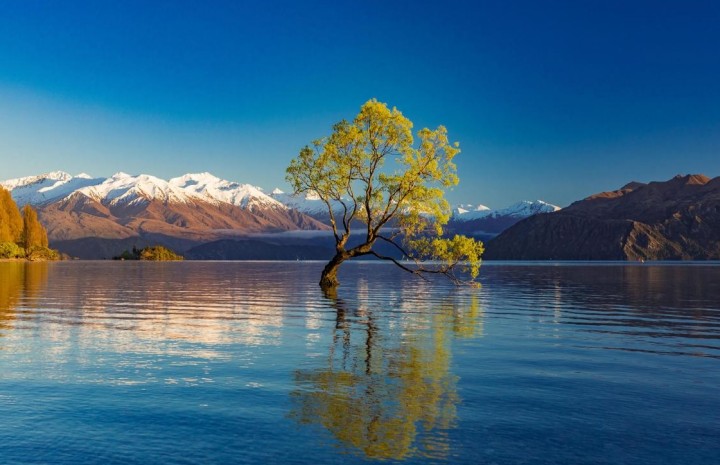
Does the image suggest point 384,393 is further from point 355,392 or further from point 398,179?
point 398,179

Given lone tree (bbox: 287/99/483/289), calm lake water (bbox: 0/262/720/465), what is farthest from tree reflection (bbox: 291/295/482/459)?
lone tree (bbox: 287/99/483/289)

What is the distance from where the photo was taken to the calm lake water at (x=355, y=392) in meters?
A: 13.6

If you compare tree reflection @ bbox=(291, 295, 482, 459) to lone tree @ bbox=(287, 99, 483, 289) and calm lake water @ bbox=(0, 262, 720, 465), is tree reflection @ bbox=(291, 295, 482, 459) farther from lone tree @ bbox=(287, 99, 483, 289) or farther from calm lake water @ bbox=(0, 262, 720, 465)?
lone tree @ bbox=(287, 99, 483, 289)

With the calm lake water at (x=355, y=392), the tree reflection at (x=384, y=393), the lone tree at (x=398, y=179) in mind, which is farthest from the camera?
the lone tree at (x=398, y=179)

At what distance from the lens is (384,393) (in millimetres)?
18719

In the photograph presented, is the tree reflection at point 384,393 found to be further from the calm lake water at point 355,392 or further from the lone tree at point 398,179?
the lone tree at point 398,179

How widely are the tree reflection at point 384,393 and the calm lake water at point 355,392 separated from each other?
0.25 feet

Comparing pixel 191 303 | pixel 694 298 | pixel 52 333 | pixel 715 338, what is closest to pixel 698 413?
pixel 715 338

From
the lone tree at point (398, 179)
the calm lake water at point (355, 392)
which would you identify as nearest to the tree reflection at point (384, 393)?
Answer: the calm lake water at point (355, 392)

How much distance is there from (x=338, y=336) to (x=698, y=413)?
60.3ft

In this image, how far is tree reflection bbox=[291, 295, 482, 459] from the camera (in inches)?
560

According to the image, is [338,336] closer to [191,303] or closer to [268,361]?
[268,361]

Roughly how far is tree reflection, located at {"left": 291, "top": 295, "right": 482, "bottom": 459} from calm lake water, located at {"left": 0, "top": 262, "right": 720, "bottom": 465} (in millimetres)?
76

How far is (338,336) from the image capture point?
3219 cm
